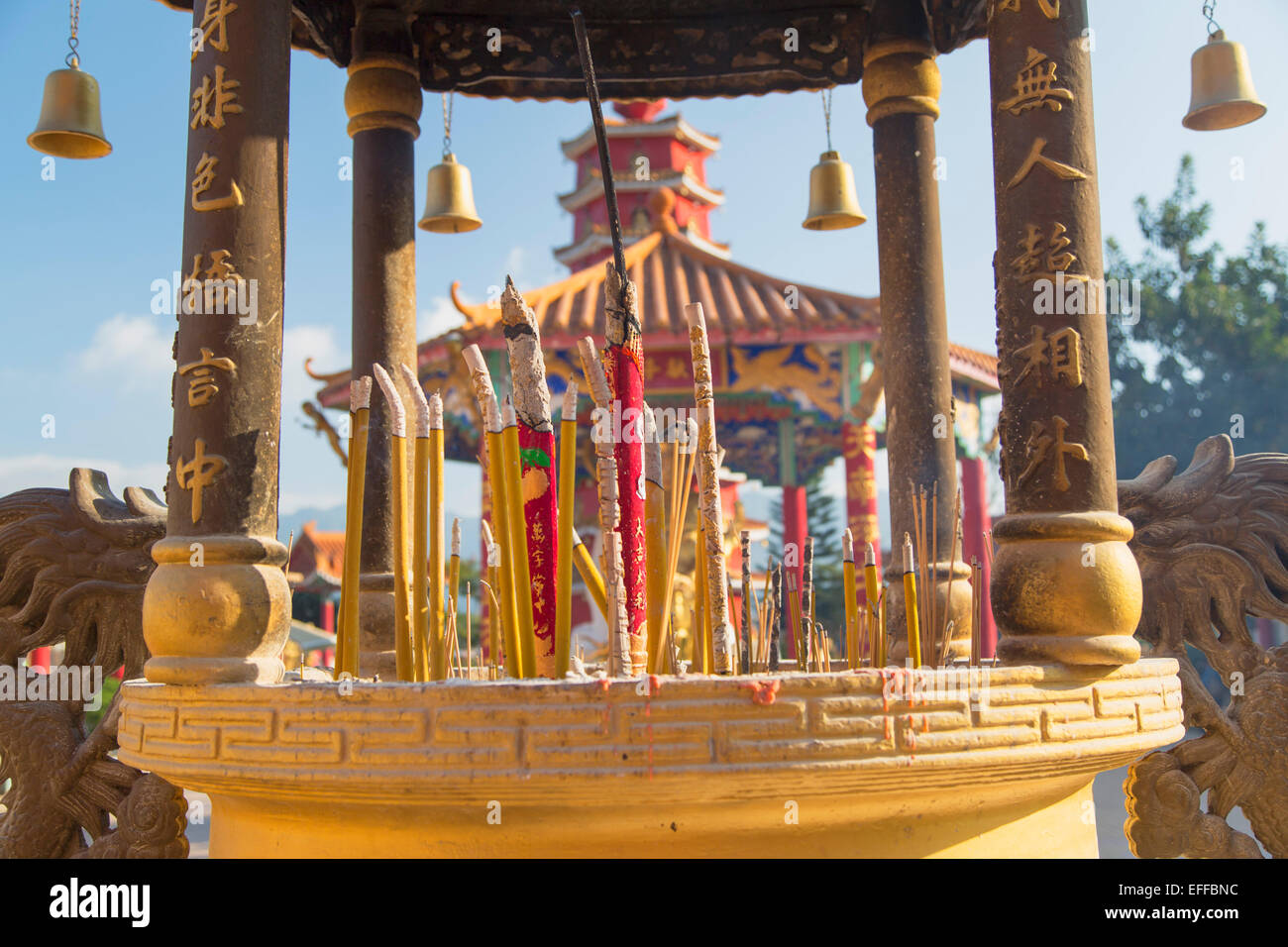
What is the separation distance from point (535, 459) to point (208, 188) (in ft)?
3.93

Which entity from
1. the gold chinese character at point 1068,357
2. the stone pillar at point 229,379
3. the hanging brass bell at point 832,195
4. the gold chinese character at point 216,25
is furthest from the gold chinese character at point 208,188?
the hanging brass bell at point 832,195

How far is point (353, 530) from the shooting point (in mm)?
3045

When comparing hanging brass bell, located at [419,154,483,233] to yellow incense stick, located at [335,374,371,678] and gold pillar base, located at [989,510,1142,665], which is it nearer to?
yellow incense stick, located at [335,374,371,678]

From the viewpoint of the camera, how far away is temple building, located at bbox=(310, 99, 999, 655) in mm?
11273

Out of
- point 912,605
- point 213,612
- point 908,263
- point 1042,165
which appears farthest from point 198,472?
point 908,263

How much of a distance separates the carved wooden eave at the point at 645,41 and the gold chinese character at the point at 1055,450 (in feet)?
7.77

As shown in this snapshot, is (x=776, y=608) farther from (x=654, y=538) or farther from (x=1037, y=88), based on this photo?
(x=1037, y=88)

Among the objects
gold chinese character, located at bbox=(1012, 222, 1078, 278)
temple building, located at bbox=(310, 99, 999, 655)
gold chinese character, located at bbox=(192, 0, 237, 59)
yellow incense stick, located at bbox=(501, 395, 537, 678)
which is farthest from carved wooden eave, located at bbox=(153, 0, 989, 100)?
temple building, located at bbox=(310, 99, 999, 655)

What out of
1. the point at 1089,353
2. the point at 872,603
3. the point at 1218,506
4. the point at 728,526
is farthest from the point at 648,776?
the point at 728,526

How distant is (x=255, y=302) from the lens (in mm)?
3021

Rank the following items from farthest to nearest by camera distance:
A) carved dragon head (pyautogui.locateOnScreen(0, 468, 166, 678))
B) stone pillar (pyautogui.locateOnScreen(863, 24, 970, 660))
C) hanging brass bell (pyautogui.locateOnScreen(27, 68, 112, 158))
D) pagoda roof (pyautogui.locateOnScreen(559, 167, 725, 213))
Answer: pagoda roof (pyautogui.locateOnScreen(559, 167, 725, 213))
stone pillar (pyautogui.locateOnScreen(863, 24, 970, 660))
hanging brass bell (pyautogui.locateOnScreen(27, 68, 112, 158))
carved dragon head (pyautogui.locateOnScreen(0, 468, 166, 678))

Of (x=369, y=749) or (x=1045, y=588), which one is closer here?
(x=369, y=749)

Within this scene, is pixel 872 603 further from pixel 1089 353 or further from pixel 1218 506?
pixel 1218 506
